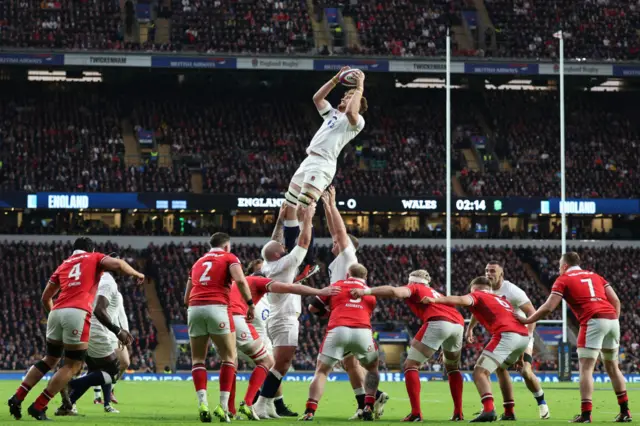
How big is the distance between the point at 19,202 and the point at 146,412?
119 feet

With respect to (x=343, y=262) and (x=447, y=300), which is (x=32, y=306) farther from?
(x=447, y=300)

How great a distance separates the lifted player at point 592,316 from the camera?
53.1ft

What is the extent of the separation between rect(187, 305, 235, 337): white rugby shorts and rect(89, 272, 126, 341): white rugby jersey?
10.6 ft

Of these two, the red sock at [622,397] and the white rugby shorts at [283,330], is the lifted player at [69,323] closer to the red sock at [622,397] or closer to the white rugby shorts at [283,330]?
the white rugby shorts at [283,330]

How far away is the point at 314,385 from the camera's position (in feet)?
51.3

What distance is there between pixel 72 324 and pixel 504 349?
630 centimetres

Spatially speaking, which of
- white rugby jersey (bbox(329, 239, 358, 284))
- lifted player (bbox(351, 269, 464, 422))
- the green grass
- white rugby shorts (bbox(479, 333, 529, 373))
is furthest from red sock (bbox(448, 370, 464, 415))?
white rugby jersey (bbox(329, 239, 358, 284))

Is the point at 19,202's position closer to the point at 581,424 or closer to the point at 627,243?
the point at 627,243

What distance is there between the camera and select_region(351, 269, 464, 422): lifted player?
52.4 feet

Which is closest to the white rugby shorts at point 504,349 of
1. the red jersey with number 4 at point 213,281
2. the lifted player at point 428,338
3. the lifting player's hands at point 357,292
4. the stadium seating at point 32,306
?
the lifted player at point 428,338

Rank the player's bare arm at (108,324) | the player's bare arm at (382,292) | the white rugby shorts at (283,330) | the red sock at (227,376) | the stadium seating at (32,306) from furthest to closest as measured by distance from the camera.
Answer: the stadium seating at (32,306) < the player's bare arm at (108,324) < the white rugby shorts at (283,330) < the player's bare arm at (382,292) < the red sock at (227,376)

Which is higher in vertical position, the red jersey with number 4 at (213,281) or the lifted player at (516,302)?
the red jersey with number 4 at (213,281)

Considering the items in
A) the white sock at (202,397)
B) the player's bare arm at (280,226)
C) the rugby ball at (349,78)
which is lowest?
the white sock at (202,397)

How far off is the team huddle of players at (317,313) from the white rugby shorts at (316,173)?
16 mm
